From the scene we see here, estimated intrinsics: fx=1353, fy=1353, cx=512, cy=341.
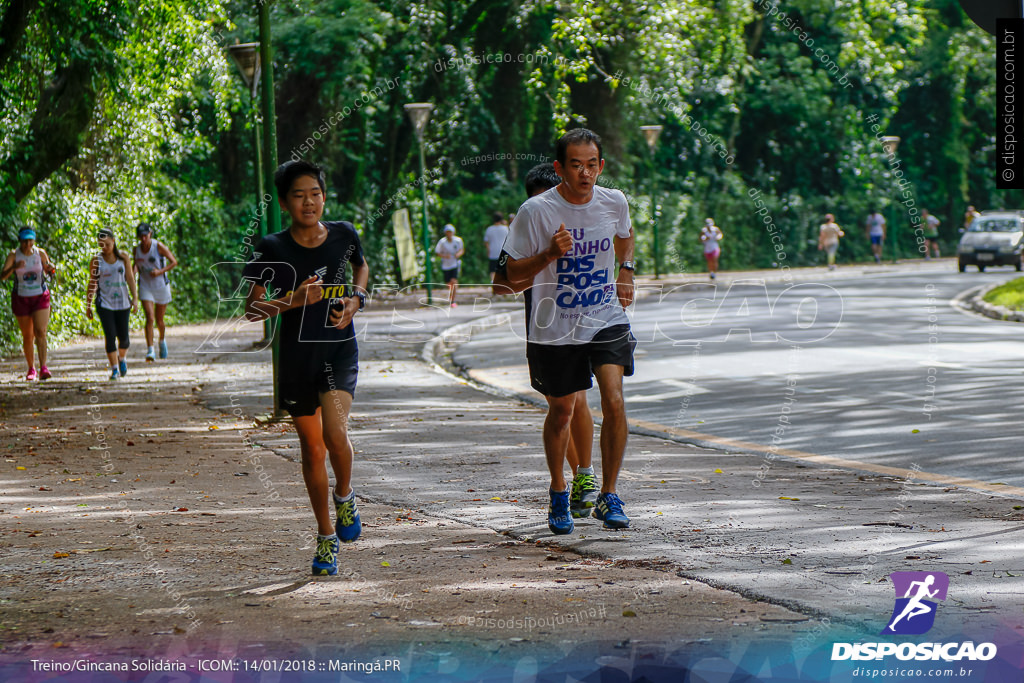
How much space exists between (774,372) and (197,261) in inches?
534

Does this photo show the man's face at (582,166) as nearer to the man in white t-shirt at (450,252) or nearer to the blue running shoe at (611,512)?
the blue running shoe at (611,512)

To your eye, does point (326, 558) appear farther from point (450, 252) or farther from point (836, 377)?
point (450, 252)

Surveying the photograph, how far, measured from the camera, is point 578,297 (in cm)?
646

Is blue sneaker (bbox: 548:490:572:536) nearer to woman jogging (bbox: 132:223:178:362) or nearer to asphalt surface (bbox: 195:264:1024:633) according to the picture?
asphalt surface (bbox: 195:264:1024:633)

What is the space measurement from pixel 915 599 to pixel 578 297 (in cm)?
224

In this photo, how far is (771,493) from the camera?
7418mm

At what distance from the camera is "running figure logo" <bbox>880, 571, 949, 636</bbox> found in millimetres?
4582

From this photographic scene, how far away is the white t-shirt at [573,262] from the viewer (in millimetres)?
6414

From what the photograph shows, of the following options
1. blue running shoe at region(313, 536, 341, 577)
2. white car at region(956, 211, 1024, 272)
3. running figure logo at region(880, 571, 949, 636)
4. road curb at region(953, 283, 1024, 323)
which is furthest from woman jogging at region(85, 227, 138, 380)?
white car at region(956, 211, 1024, 272)

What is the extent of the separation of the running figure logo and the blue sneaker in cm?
159

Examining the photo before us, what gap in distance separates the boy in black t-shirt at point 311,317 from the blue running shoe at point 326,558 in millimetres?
24

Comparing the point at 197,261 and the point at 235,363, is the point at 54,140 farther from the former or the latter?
the point at 197,261

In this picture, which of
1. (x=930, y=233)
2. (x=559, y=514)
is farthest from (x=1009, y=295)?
(x=930, y=233)

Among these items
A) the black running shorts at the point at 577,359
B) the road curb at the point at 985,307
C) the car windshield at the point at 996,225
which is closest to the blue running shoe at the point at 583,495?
the black running shorts at the point at 577,359
